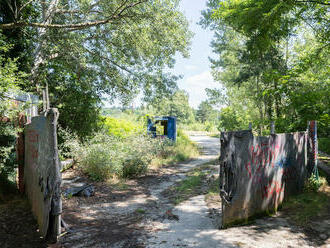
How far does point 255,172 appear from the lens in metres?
4.33

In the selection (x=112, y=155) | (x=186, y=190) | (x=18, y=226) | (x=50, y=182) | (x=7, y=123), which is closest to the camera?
(x=50, y=182)

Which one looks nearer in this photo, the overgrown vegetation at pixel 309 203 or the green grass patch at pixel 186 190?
the overgrown vegetation at pixel 309 203

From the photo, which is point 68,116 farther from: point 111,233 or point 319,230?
point 319,230

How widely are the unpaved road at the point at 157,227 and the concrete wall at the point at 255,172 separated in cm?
31

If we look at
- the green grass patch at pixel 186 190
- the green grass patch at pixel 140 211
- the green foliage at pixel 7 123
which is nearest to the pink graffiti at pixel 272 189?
the green grass patch at pixel 186 190

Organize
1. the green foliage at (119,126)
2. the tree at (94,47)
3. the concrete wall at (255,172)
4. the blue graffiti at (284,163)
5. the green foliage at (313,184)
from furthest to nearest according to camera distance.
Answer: the green foliage at (119,126), the tree at (94,47), the green foliage at (313,184), the blue graffiti at (284,163), the concrete wall at (255,172)

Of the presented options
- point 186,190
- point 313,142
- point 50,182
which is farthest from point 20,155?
point 313,142

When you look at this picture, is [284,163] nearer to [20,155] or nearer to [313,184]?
[313,184]

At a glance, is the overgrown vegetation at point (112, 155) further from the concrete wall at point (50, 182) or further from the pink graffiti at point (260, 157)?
the pink graffiti at point (260, 157)

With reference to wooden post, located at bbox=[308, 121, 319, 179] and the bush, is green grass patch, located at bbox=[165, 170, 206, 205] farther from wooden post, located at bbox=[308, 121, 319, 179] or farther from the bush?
wooden post, located at bbox=[308, 121, 319, 179]

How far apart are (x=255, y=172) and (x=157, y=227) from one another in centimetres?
201

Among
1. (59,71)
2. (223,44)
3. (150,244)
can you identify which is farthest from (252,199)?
(223,44)

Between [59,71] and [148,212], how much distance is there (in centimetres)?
791

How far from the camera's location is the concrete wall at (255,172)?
383cm
